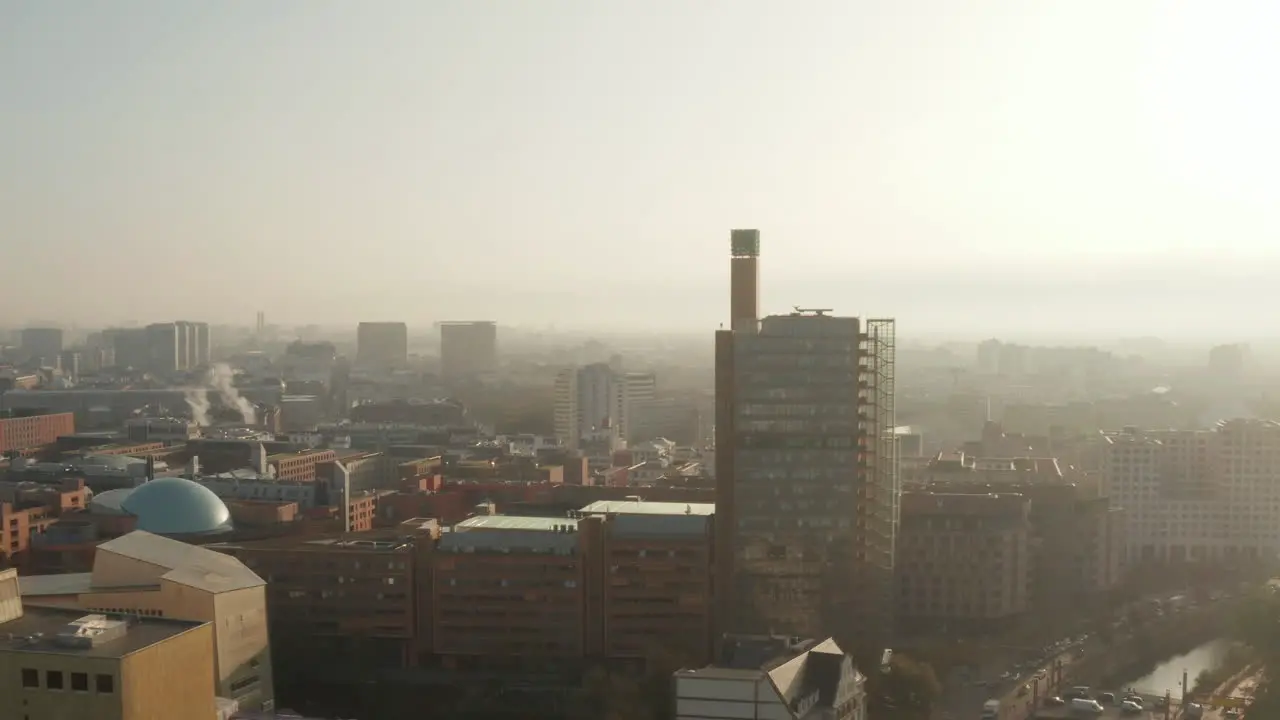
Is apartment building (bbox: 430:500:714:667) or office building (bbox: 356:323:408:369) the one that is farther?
office building (bbox: 356:323:408:369)

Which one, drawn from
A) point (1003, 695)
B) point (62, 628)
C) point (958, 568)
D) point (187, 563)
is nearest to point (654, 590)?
point (1003, 695)

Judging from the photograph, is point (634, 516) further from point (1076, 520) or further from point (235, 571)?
point (1076, 520)

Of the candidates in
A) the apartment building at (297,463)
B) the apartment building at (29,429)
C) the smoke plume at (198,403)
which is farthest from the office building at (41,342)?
the apartment building at (297,463)

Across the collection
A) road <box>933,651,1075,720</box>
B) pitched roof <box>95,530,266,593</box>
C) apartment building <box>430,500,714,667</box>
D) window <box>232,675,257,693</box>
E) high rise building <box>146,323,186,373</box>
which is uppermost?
high rise building <box>146,323,186,373</box>

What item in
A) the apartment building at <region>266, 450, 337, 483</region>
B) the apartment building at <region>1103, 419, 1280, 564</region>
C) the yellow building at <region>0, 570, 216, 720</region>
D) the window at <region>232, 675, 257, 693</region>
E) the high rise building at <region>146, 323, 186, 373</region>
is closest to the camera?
the yellow building at <region>0, 570, 216, 720</region>

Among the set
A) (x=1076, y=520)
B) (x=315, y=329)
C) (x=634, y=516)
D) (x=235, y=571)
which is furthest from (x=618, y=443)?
(x=315, y=329)

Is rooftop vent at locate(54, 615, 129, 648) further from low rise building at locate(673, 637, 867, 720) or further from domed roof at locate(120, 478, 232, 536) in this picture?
domed roof at locate(120, 478, 232, 536)

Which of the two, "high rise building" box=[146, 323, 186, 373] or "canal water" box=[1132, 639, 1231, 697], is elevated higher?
"high rise building" box=[146, 323, 186, 373]

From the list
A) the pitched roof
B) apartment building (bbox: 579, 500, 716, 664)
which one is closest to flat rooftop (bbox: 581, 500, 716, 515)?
apartment building (bbox: 579, 500, 716, 664)

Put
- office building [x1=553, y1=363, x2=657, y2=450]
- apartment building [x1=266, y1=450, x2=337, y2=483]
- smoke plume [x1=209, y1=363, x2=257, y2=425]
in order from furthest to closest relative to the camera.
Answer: smoke plume [x1=209, y1=363, x2=257, y2=425], office building [x1=553, y1=363, x2=657, y2=450], apartment building [x1=266, y1=450, x2=337, y2=483]
